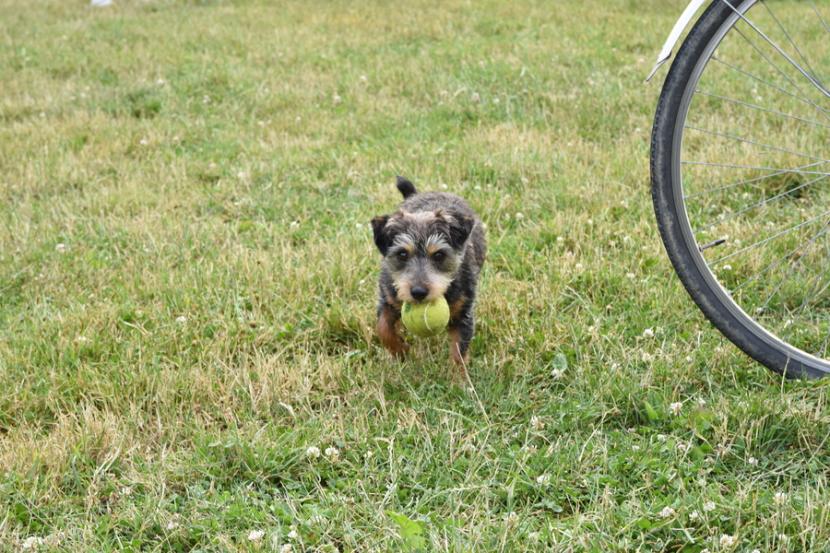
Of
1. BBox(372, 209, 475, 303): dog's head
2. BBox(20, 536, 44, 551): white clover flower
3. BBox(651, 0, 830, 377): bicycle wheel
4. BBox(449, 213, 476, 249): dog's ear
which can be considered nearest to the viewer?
BBox(20, 536, 44, 551): white clover flower

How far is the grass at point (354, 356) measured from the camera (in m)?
2.87

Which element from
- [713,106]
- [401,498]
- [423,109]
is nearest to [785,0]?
[713,106]

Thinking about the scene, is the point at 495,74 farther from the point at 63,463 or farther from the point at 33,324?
the point at 63,463

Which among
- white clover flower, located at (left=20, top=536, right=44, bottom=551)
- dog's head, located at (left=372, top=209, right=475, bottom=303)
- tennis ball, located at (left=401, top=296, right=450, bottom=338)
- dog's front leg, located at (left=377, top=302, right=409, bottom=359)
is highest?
dog's head, located at (left=372, top=209, right=475, bottom=303)

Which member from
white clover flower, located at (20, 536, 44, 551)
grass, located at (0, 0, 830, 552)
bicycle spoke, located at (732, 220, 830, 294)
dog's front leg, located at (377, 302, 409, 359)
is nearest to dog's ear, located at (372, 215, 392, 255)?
dog's front leg, located at (377, 302, 409, 359)

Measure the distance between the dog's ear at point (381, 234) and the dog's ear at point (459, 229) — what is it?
0.31 metres

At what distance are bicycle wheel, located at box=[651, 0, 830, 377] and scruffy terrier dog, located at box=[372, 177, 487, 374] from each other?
987 millimetres

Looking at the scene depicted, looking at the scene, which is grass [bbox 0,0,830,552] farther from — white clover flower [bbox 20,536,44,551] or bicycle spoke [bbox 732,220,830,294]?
bicycle spoke [bbox 732,220,830,294]

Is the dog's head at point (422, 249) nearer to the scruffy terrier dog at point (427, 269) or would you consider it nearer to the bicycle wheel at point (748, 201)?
the scruffy terrier dog at point (427, 269)

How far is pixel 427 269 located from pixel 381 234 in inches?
12.6

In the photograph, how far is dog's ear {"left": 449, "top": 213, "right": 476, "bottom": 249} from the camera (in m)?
3.77

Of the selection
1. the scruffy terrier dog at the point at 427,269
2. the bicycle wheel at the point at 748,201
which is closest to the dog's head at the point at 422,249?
the scruffy terrier dog at the point at 427,269

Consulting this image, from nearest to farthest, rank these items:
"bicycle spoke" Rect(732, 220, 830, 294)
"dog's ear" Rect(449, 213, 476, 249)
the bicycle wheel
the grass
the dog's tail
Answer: the grass
the bicycle wheel
"bicycle spoke" Rect(732, 220, 830, 294)
"dog's ear" Rect(449, 213, 476, 249)
the dog's tail

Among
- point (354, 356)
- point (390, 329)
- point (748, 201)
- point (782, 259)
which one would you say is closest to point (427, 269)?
point (390, 329)
